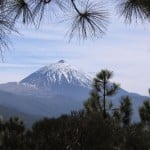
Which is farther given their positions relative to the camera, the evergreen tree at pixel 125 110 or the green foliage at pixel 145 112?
the evergreen tree at pixel 125 110

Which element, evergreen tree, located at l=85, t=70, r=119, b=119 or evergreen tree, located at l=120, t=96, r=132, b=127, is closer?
evergreen tree, located at l=85, t=70, r=119, b=119

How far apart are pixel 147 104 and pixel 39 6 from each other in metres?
29.2

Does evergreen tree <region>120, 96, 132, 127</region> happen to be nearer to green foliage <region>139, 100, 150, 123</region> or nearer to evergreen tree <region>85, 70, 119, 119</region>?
green foliage <region>139, 100, 150, 123</region>

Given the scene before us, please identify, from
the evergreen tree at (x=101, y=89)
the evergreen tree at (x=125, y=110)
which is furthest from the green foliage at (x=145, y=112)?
the evergreen tree at (x=101, y=89)

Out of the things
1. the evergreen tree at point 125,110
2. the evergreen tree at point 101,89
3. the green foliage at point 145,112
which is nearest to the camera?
the evergreen tree at point 101,89

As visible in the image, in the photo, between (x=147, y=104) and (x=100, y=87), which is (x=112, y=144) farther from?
(x=147, y=104)

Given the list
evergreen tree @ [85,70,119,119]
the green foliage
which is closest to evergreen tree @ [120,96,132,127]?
the green foliage

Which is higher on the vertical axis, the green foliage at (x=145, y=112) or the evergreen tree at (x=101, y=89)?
the evergreen tree at (x=101, y=89)

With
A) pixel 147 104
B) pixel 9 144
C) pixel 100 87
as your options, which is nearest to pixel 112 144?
pixel 9 144

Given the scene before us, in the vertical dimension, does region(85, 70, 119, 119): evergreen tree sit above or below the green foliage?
above

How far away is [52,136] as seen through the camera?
1155 cm

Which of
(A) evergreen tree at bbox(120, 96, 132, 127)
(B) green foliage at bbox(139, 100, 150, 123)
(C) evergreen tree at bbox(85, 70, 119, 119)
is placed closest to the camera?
(C) evergreen tree at bbox(85, 70, 119, 119)

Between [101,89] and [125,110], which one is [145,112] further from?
[101,89]

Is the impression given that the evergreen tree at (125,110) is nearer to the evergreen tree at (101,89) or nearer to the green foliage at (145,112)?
the green foliage at (145,112)
